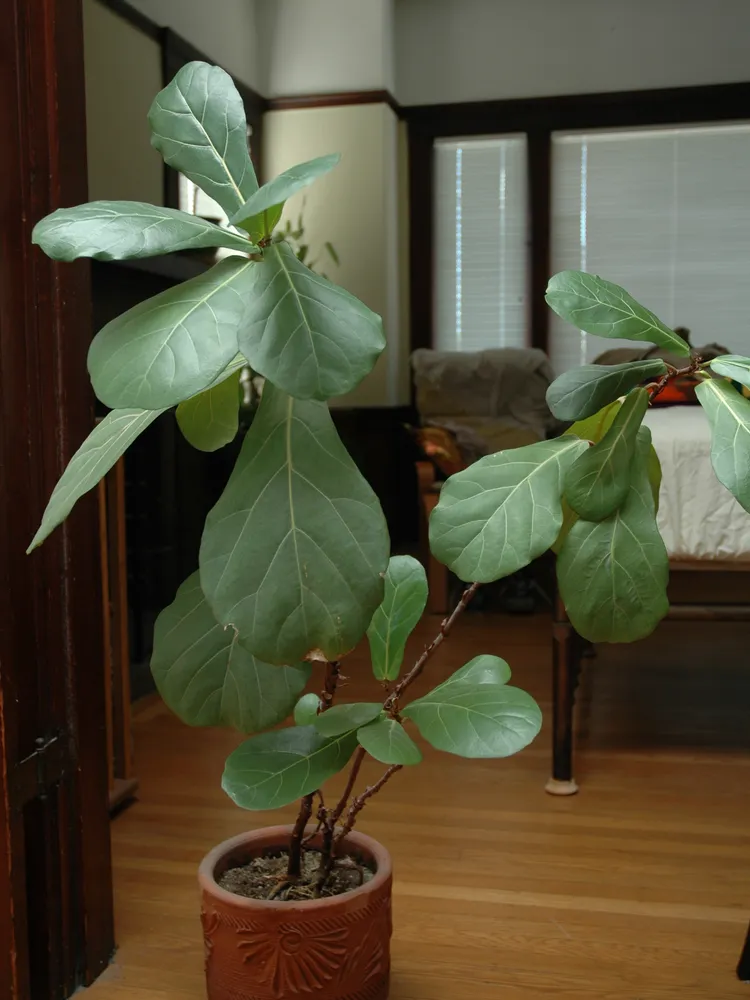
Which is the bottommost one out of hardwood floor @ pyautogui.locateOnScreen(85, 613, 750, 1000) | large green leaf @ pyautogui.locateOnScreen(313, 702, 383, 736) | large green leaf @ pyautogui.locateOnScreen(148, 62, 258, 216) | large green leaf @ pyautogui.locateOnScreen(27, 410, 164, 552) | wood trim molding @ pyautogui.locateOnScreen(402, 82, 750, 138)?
hardwood floor @ pyautogui.locateOnScreen(85, 613, 750, 1000)

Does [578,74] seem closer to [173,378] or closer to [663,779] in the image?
[663,779]

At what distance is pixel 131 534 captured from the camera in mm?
3215

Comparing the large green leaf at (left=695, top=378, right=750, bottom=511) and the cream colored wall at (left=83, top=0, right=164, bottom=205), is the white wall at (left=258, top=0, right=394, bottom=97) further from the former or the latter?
the large green leaf at (left=695, top=378, right=750, bottom=511)

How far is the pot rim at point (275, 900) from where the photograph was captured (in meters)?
1.21

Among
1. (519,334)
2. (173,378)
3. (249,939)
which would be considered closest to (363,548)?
(173,378)

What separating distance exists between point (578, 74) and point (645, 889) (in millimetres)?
4647

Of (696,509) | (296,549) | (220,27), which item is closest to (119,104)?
(220,27)

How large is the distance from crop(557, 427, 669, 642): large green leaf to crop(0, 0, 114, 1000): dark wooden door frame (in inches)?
30.2

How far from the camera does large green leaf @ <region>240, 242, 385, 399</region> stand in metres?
0.77

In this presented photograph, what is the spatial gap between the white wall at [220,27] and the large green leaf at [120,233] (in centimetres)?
322

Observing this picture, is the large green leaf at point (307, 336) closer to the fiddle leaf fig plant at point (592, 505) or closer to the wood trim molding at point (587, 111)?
the fiddle leaf fig plant at point (592, 505)

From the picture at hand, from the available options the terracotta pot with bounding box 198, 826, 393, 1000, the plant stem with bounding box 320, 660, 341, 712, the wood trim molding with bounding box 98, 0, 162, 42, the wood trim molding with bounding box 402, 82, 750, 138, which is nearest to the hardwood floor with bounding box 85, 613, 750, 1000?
the terracotta pot with bounding box 198, 826, 393, 1000

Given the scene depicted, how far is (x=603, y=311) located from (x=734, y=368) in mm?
139

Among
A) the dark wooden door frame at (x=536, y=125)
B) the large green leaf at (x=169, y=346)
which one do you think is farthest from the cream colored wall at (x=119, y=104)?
the large green leaf at (x=169, y=346)
